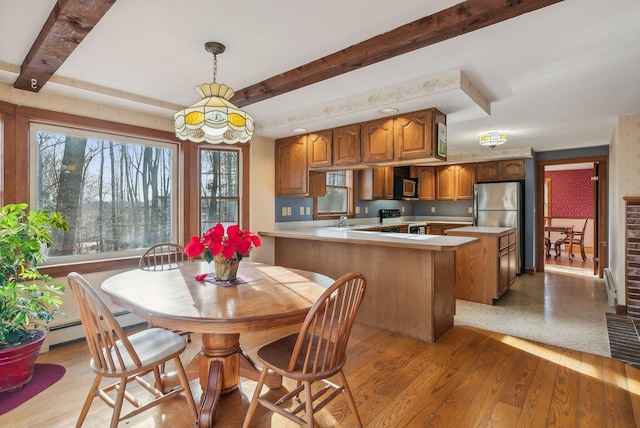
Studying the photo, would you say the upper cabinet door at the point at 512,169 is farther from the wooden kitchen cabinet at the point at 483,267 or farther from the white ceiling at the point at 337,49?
the white ceiling at the point at 337,49

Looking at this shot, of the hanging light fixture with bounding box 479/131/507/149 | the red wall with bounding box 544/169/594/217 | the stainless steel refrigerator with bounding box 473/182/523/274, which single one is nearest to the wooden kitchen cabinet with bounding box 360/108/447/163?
the hanging light fixture with bounding box 479/131/507/149

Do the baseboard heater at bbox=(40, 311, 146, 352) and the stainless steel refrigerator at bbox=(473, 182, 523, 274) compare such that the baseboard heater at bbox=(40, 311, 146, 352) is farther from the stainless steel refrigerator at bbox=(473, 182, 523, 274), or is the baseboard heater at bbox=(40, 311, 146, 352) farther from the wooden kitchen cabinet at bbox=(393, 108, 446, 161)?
the stainless steel refrigerator at bbox=(473, 182, 523, 274)

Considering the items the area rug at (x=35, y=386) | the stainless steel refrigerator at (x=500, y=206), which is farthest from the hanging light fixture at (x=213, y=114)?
the stainless steel refrigerator at (x=500, y=206)

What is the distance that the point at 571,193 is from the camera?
28.2ft

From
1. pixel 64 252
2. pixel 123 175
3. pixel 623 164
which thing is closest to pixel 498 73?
pixel 623 164

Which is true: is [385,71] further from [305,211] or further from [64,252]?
[64,252]

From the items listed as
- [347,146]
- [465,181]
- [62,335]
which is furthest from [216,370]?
[465,181]

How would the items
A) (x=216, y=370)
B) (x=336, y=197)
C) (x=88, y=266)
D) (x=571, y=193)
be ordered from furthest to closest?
(x=571, y=193)
(x=336, y=197)
(x=88, y=266)
(x=216, y=370)

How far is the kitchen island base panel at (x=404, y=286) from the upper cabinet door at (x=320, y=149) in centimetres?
97

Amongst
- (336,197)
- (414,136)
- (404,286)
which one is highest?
(414,136)

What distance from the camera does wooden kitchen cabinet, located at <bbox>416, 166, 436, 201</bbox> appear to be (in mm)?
7102

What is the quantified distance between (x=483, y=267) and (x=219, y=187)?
10.9 ft

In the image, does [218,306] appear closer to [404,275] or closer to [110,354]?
[110,354]

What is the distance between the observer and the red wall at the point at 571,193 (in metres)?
8.34
